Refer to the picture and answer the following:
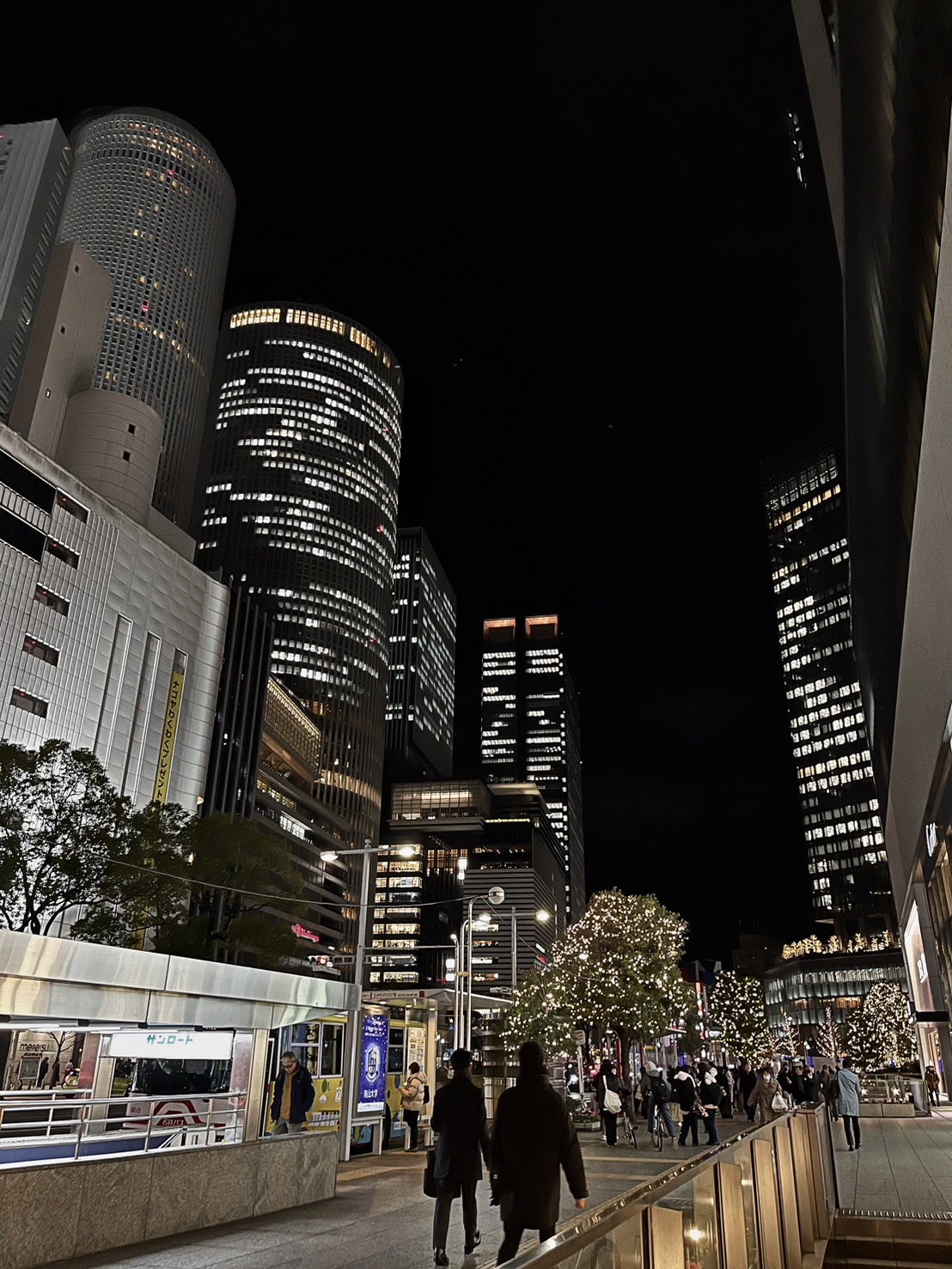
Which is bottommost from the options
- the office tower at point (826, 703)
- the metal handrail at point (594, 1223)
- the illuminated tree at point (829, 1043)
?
the illuminated tree at point (829, 1043)

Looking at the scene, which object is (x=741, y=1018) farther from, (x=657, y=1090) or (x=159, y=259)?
(x=159, y=259)

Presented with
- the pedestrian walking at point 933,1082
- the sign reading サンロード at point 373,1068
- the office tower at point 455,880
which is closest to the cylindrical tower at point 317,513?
the office tower at point 455,880

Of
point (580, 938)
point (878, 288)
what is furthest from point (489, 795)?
point (878, 288)

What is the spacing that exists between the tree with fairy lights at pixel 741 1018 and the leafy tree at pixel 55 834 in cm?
7599

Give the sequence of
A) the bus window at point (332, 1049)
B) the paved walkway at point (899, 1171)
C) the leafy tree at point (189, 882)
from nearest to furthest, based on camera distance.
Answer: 1. the paved walkway at point (899, 1171)
2. the bus window at point (332, 1049)
3. the leafy tree at point (189, 882)

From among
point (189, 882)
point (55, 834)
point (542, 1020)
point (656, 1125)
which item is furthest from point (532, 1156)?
point (189, 882)

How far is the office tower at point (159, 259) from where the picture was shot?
13762 centimetres

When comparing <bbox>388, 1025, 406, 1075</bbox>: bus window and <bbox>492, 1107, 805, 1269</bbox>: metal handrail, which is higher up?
<bbox>492, 1107, 805, 1269</bbox>: metal handrail

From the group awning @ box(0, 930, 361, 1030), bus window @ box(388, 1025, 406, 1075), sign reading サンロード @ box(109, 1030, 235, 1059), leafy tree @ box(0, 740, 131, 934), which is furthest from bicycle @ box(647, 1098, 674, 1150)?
leafy tree @ box(0, 740, 131, 934)

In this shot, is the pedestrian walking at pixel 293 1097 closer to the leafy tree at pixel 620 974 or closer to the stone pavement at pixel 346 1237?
the stone pavement at pixel 346 1237

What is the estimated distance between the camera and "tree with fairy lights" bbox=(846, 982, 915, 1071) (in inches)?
3393

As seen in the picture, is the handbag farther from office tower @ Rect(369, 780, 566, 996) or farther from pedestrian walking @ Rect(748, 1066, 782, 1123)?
office tower @ Rect(369, 780, 566, 996)

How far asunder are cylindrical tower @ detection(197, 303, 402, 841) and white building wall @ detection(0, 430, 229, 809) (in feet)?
212

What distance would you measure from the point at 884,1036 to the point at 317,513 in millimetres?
111582
